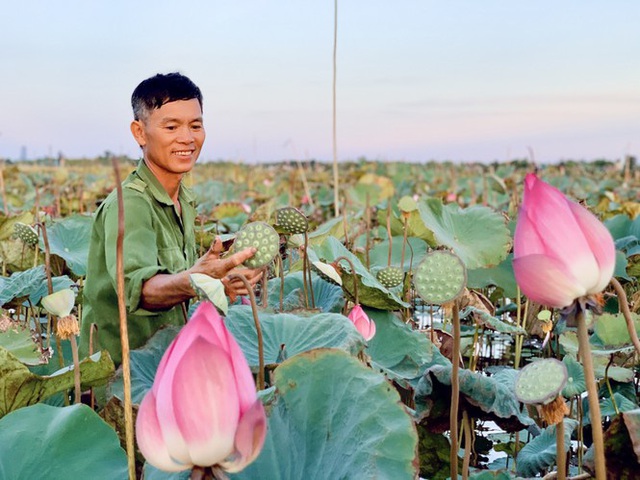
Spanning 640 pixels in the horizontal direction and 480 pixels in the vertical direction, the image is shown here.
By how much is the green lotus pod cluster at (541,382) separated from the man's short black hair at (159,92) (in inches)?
33.2

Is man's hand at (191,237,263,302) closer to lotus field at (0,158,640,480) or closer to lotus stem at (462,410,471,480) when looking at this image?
lotus field at (0,158,640,480)

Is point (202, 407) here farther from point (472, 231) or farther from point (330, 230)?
point (330, 230)

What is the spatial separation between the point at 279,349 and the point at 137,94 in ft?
1.82

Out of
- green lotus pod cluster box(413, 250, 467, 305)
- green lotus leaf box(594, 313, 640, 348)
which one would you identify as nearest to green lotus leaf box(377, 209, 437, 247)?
green lotus leaf box(594, 313, 640, 348)

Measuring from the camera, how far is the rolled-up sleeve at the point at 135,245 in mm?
1238

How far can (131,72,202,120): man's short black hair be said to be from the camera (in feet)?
4.70

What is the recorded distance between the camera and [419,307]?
3322mm

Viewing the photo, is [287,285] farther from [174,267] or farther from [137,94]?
[137,94]

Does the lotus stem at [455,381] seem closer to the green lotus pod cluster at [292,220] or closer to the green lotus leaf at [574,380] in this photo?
the green lotus leaf at [574,380]

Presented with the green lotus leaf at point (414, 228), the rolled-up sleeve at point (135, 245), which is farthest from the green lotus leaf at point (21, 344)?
the green lotus leaf at point (414, 228)

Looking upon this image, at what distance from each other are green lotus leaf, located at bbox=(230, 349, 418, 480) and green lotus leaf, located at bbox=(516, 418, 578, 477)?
1.86ft

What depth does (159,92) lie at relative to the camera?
143 centimetres

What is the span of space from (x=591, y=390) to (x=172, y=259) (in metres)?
0.90

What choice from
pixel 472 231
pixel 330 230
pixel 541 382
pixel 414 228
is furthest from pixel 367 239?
pixel 541 382
